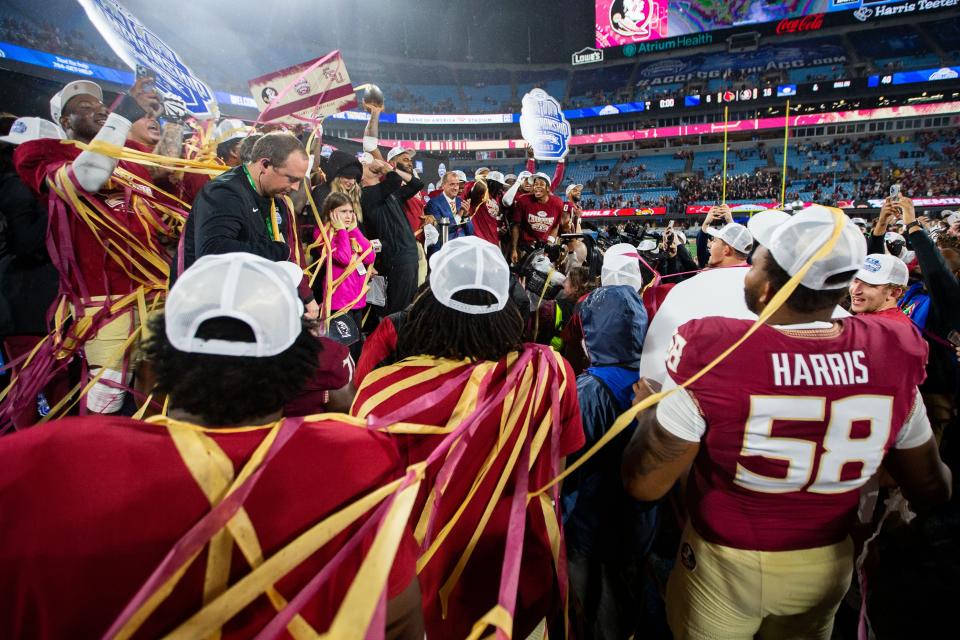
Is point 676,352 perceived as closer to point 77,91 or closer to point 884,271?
point 884,271

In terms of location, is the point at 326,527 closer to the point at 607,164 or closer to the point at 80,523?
the point at 80,523

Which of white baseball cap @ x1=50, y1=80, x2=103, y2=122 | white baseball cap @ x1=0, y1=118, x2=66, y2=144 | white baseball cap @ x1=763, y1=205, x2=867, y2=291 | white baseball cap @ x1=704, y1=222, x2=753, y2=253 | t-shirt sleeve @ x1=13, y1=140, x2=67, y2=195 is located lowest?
white baseball cap @ x1=704, y1=222, x2=753, y2=253

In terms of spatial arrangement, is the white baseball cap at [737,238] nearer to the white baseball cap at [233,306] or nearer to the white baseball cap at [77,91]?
the white baseball cap at [233,306]

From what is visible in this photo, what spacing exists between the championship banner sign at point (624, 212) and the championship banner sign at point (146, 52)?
96.6 ft

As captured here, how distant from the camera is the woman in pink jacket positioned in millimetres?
4293

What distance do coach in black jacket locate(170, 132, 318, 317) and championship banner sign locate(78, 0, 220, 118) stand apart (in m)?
1.26

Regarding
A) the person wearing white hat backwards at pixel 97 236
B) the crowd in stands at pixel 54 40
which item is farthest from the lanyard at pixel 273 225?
the crowd in stands at pixel 54 40

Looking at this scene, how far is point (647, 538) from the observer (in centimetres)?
236

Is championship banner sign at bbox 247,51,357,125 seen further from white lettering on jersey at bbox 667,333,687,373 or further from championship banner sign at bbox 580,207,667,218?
championship banner sign at bbox 580,207,667,218

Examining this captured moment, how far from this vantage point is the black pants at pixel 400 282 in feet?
16.9

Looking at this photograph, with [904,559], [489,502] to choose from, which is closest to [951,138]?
[904,559]

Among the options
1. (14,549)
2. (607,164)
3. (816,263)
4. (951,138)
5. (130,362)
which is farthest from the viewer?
(607,164)

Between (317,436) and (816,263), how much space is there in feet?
4.85

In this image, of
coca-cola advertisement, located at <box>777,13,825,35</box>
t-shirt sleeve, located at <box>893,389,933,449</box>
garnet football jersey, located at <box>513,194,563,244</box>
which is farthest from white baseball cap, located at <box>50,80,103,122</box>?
coca-cola advertisement, located at <box>777,13,825,35</box>
